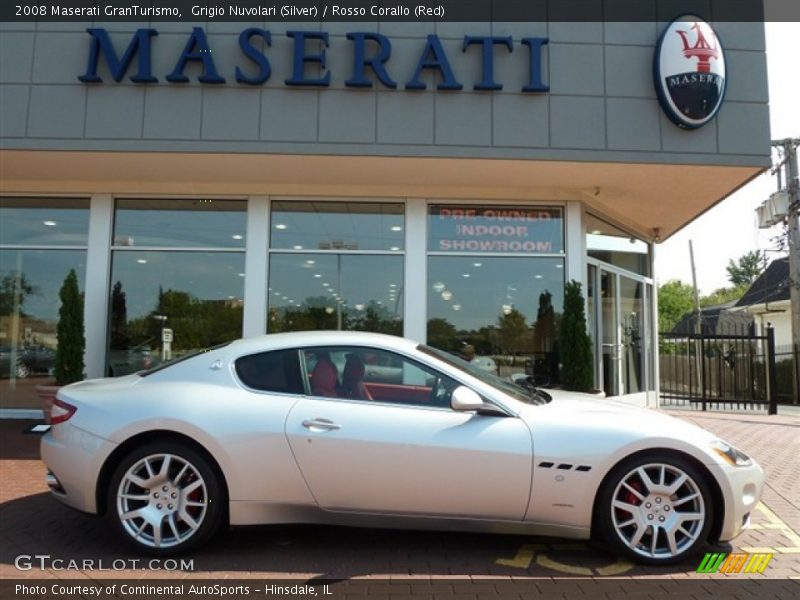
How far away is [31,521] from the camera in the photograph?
15.1 feet

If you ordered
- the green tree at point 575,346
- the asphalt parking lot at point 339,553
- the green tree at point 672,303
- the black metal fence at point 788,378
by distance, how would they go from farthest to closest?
the green tree at point 672,303, the black metal fence at point 788,378, the green tree at point 575,346, the asphalt parking lot at point 339,553

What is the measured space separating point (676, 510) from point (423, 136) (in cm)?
590

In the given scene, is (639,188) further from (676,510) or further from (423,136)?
(676,510)

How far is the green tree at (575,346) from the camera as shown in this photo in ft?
29.8

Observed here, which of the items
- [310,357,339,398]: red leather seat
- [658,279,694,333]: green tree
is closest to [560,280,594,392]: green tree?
[310,357,339,398]: red leather seat

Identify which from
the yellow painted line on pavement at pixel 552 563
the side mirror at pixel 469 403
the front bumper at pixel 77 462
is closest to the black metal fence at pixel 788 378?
the yellow painted line on pavement at pixel 552 563

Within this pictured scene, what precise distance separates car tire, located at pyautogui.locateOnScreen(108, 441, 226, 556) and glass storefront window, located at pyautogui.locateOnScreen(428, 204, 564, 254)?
21.7 ft

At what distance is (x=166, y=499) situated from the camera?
153 inches

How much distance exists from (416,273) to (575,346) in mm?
2641

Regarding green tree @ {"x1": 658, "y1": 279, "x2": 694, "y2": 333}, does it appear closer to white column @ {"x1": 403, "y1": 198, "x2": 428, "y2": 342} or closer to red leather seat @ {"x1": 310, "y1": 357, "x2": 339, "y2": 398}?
white column @ {"x1": 403, "y1": 198, "x2": 428, "y2": 342}

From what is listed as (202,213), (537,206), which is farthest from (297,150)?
(537,206)

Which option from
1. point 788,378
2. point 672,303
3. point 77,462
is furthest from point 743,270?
point 77,462

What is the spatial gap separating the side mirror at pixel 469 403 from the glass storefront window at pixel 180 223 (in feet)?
22.7

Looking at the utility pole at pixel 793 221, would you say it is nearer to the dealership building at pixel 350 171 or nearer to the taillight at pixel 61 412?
the dealership building at pixel 350 171
